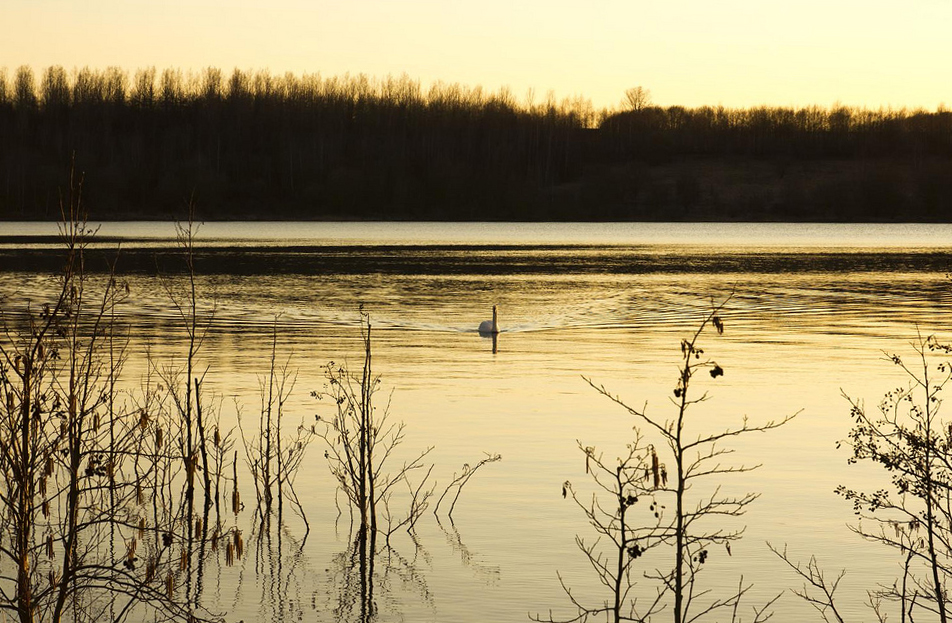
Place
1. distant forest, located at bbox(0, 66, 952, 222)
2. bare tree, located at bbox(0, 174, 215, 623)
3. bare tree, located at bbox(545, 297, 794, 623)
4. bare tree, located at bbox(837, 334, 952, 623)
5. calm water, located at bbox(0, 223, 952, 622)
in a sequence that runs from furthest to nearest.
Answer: distant forest, located at bbox(0, 66, 952, 222), calm water, located at bbox(0, 223, 952, 622), bare tree, located at bbox(545, 297, 794, 623), bare tree, located at bbox(837, 334, 952, 623), bare tree, located at bbox(0, 174, 215, 623)

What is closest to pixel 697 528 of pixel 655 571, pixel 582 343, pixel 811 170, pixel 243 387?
pixel 655 571

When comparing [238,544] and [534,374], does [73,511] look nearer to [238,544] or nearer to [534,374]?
[238,544]

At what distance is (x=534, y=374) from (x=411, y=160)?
153925mm

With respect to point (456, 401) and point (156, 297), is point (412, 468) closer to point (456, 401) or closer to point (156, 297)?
point (456, 401)

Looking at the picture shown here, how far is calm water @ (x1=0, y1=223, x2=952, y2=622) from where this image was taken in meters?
13.0

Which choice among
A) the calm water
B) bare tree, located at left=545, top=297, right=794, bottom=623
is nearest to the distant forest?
the calm water

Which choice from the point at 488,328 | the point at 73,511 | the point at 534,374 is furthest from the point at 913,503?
the point at 488,328

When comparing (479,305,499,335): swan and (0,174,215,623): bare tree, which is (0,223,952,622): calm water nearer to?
(479,305,499,335): swan

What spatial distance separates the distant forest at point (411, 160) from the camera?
165750mm

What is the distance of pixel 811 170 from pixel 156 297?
6134 inches

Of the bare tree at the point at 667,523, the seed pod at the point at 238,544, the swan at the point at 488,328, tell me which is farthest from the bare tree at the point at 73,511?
the swan at the point at 488,328

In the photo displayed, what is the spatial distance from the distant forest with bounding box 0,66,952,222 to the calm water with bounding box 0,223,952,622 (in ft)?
291

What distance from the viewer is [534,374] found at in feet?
91.6

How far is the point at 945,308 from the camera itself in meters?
44.1
